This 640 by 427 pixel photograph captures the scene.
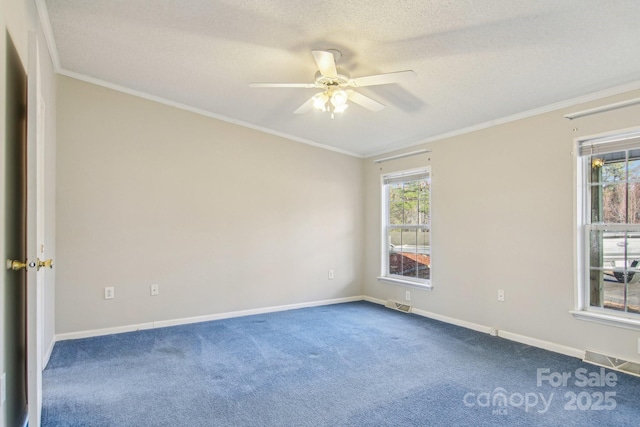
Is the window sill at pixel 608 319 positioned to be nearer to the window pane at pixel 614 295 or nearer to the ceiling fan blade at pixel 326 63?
the window pane at pixel 614 295

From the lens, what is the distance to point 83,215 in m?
3.65

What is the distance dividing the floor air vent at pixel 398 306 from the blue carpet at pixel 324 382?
83 centimetres

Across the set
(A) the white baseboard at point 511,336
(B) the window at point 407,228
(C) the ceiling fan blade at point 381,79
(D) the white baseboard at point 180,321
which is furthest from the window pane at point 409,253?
(C) the ceiling fan blade at point 381,79

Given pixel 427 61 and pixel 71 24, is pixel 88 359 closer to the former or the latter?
pixel 71 24

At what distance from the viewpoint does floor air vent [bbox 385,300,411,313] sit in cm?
465

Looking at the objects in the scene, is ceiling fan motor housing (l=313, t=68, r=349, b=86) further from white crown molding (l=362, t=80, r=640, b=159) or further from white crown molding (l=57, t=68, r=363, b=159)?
white crown molding (l=57, t=68, r=363, b=159)

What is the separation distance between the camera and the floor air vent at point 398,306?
465 cm

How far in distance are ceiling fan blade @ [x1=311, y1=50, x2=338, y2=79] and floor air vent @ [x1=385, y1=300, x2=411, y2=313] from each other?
3.18 m

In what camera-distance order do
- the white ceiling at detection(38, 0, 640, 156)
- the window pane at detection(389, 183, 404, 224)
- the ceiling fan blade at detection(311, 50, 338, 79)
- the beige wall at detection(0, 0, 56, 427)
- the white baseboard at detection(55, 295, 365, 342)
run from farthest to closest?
the window pane at detection(389, 183, 404, 224) < the white baseboard at detection(55, 295, 365, 342) < the ceiling fan blade at detection(311, 50, 338, 79) < the white ceiling at detection(38, 0, 640, 156) < the beige wall at detection(0, 0, 56, 427)

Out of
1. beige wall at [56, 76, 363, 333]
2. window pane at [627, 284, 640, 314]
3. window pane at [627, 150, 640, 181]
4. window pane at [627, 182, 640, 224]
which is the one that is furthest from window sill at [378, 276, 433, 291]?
window pane at [627, 150, 640, 181]

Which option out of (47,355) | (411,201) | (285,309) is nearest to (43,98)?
(47,355)

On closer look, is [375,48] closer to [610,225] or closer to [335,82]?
[335,82]

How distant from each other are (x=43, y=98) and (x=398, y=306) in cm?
427

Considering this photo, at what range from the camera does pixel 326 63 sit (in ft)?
7.73
